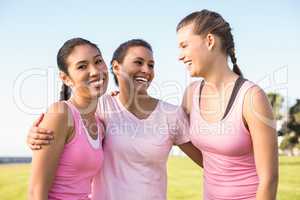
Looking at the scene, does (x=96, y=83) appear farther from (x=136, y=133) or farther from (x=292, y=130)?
(x=292, y=130)

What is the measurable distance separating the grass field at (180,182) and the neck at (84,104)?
31.1 ft

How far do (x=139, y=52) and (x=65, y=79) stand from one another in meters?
0.59

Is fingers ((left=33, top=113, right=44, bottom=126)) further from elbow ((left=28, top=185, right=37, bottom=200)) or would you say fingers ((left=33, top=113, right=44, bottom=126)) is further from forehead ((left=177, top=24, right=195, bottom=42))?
forehead ((left=177, top=24, right=195, bottom=42))

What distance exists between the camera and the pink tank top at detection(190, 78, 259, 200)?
268cm

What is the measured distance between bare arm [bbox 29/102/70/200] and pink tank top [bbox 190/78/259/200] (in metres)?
0.90

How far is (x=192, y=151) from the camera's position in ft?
10.7

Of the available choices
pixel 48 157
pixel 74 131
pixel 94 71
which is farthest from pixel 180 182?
pixel 48 157

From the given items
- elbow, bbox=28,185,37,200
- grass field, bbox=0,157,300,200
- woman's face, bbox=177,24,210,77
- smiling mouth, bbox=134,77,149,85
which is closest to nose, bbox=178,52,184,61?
woman's face, bbox=177,24,210,77

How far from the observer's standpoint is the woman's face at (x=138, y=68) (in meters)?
3.19

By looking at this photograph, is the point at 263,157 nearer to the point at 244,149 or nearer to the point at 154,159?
the point at 244,149

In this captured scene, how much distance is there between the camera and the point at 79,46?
113 inches

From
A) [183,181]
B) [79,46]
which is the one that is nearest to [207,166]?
[79,46]

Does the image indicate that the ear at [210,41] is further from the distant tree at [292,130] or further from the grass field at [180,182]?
the distant tree at [292,130]

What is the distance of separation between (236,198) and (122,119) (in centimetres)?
97
